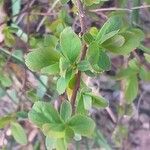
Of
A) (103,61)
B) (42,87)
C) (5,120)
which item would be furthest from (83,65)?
(42,87)

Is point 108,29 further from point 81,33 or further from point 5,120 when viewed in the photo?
point 5,120

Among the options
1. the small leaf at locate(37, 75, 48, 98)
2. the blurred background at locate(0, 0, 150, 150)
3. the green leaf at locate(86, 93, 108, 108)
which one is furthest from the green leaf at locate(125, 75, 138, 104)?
the green leaf at locate(86, 93, 108, 108)

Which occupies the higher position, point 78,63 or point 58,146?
point 78,63

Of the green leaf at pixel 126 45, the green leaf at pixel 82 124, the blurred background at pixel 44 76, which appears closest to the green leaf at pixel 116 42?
the green leaf at pixel 126 45

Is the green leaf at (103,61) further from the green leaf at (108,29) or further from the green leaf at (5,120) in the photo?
the green leaf at (5,120)

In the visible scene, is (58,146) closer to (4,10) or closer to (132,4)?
(132,4)

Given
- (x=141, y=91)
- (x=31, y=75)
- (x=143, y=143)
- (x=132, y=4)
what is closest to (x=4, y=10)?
(x=31, y=75)
